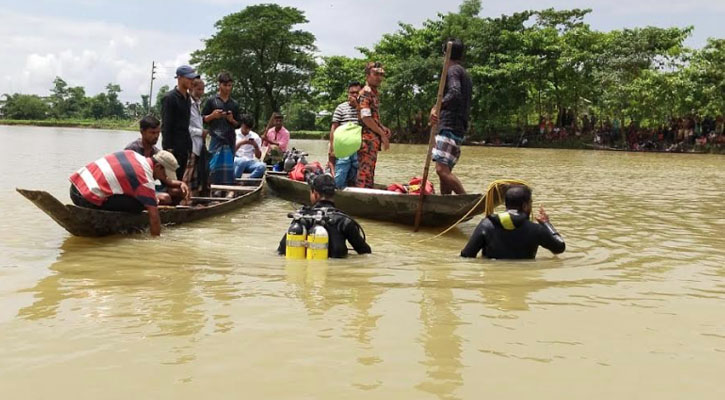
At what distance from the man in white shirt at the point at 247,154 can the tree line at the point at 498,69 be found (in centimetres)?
2378

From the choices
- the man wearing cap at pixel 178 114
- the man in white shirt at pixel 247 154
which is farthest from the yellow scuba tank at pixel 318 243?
the man in white shirt at pixel 247 154

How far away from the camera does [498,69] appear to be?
119 feet

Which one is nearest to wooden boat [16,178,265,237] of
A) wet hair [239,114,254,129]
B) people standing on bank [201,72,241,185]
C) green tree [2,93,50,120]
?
people standing on bank [201,72,241,185]

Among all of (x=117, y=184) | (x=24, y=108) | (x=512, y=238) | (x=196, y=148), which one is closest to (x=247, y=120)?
(x=196, y=148)

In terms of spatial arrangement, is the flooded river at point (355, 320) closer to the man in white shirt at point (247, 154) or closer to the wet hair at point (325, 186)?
the wet hair at point (325, 186)

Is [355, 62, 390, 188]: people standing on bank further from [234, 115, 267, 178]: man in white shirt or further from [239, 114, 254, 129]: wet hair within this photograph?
[234, 115, 267, 178]: man in white shirt

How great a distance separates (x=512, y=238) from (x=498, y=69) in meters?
32.5

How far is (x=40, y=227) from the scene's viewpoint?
23.1 ft

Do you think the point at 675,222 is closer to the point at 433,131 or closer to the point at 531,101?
the point at 433,131

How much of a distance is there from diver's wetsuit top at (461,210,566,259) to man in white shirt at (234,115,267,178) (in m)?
6.78

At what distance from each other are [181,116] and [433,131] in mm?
3062

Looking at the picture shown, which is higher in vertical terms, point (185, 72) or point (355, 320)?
point (185, 72)

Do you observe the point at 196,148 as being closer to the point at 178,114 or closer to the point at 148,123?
the point at 178,114

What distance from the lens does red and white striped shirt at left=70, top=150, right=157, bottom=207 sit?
19.7 feet
